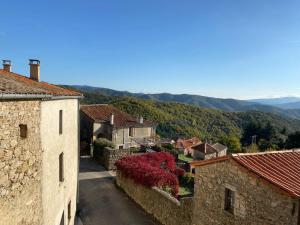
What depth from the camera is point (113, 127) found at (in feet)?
100

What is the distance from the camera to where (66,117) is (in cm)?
1276

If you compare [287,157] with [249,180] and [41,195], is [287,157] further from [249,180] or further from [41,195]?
[41,195]

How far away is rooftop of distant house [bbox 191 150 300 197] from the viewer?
8568mm

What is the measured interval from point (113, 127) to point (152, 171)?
13466mm

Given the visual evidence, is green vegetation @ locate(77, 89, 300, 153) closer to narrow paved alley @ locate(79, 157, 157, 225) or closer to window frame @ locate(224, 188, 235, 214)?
narrow paved alley @ locate(79, 157, 157, 225)

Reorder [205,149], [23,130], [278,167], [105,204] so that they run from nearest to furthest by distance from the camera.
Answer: [23,130], [278,167], [105,204], [205,149]

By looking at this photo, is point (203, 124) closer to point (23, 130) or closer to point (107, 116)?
point (107, 116)

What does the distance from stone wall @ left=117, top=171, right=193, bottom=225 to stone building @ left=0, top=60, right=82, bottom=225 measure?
5214mm

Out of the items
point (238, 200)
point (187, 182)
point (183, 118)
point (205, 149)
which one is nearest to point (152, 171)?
point (187, 182)

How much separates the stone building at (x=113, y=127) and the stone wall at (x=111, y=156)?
5537mm

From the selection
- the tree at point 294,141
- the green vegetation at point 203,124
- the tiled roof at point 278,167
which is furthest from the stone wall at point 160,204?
the tree at point 294,141

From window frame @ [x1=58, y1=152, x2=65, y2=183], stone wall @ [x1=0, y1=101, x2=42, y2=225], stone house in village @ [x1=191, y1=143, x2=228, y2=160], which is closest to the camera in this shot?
stone wall @ [x1=0, y1=101, x2=42, y2=225]

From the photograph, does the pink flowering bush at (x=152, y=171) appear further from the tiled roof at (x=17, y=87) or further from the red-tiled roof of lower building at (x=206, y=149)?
the red-tiled roof of lower building at (x=206, y=149)

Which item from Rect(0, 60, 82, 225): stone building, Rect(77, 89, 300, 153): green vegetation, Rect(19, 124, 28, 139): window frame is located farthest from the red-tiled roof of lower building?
Rect(19, 124, 28, 139): window frame
